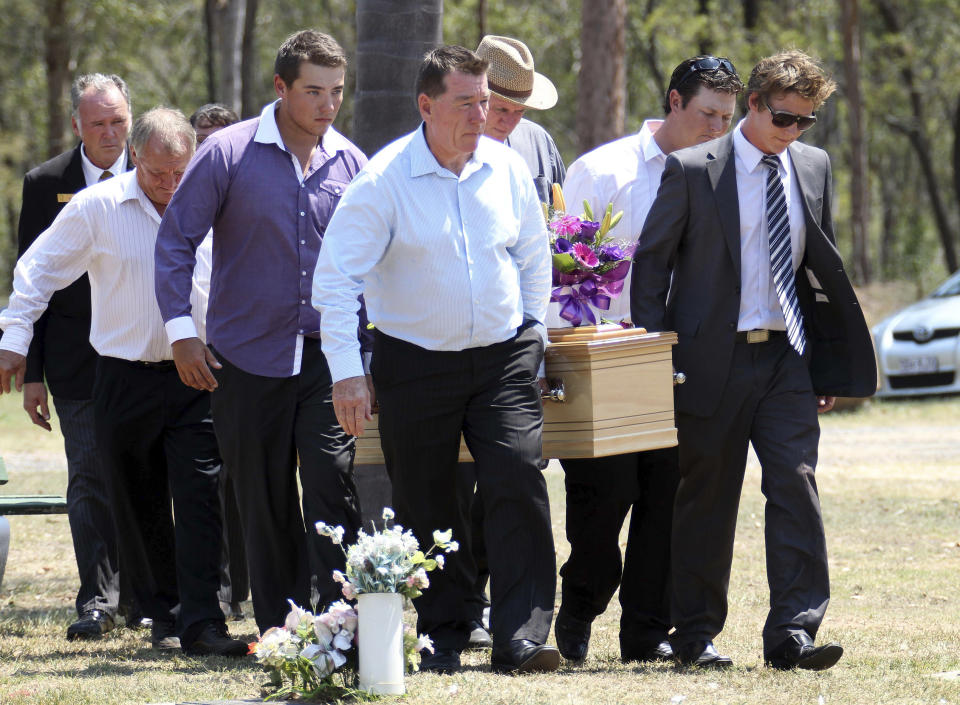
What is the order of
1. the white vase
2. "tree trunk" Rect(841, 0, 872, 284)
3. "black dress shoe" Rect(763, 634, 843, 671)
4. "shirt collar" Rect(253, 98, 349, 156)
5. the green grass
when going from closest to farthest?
the white vase
the green grass
"black dress shoe" Rect(763, 634, 843, 671)
"shirt collar" Rect(253, 98, 349, 156)
"tree trunk" Rect(841, 0, 872, 284)

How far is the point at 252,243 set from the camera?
18.3ft

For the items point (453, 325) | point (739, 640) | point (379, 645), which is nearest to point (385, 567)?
Result: point (379, 645)

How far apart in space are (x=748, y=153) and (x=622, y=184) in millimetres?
654

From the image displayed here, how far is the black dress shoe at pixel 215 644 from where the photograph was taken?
5.90m

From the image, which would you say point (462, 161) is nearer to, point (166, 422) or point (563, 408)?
point (563, 408)

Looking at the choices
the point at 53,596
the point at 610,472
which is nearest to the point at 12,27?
the point at 53,596

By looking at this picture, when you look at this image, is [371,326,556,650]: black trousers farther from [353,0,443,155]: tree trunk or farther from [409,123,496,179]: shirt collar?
[353,0,443,155]: tree trunk

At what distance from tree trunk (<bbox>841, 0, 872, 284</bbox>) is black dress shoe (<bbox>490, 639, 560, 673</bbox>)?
2087 cm

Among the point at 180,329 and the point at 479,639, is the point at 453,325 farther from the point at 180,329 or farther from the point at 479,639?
the point at 479,639

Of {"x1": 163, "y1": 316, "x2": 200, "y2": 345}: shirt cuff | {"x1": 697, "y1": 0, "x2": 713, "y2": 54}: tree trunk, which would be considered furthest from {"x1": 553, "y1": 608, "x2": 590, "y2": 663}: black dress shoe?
{"x1": 697, "y1": 0, "x2": 713, "y2": 54}: tree trunk

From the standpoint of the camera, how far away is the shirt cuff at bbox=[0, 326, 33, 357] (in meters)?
6.10

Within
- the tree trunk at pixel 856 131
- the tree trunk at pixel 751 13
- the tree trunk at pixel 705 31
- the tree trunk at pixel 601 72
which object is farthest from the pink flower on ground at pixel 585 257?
the tree trunk at pixel 751 13

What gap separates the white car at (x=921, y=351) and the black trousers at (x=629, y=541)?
37.5 ft

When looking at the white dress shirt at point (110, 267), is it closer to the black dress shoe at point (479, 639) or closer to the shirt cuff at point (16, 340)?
the shirt cuff at point (16, 340)
